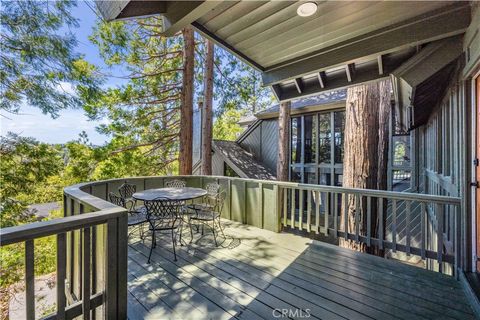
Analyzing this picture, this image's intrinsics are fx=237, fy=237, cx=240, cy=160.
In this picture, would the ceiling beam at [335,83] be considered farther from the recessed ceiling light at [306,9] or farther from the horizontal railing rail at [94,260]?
the horizontal railing rail at [94,260]

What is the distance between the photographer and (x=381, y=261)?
3.54 m

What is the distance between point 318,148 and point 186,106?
16.5 feet

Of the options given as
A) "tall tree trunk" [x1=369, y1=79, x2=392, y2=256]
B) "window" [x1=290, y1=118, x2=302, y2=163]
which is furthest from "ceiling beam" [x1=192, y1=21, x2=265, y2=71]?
"window" [x1=290, y1=118, x2=302, y2=163]

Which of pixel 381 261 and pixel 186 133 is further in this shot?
pixel 186 133

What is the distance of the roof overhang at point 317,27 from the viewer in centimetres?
231

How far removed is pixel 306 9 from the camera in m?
2.46

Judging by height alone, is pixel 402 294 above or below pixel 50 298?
above

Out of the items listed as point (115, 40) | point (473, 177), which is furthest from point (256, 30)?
point (115, 40)

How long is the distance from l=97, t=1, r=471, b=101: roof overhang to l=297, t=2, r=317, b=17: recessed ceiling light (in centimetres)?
6

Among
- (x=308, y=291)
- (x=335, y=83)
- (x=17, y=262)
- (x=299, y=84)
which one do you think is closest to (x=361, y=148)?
(x=335, y=83)

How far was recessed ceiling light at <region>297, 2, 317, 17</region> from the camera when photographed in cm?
239

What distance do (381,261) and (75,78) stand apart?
798 centimetres

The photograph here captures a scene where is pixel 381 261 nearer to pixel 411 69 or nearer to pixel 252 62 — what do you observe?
pixel 411 69

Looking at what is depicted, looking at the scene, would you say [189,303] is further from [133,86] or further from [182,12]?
[133,86]
